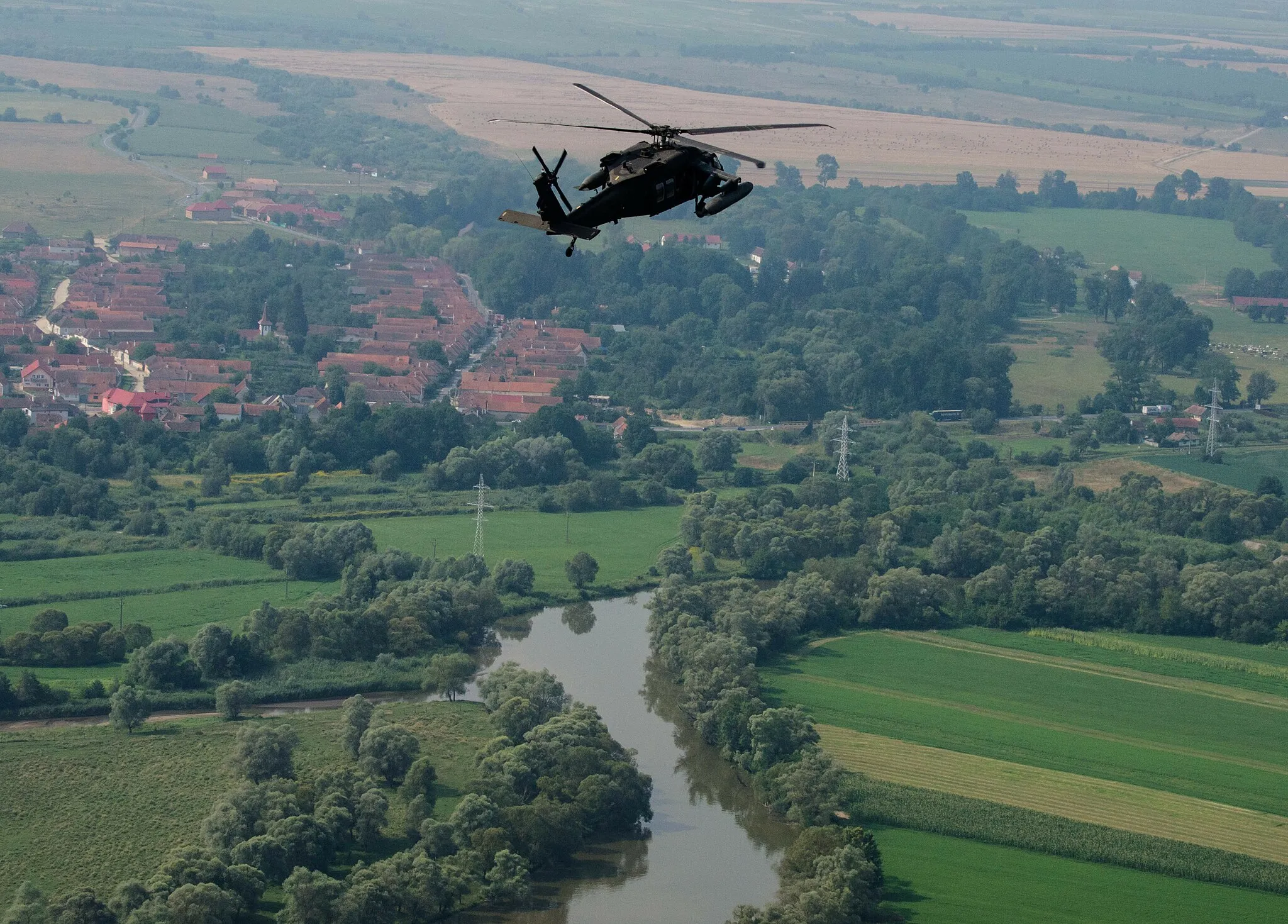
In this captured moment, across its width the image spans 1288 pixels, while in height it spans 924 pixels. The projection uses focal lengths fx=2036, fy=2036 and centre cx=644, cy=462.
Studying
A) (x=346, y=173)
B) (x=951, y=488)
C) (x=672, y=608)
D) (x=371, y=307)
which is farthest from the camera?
(x=346, y=173)

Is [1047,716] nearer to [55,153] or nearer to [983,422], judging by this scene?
[983,422]

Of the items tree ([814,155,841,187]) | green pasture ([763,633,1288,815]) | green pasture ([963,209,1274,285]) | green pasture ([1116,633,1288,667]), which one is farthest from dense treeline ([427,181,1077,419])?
A: green pasture ([763,633,1288,815])

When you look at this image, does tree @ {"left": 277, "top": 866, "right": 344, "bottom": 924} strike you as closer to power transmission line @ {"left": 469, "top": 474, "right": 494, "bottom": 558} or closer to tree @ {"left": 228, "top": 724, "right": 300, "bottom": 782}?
tree @ {"left": 228, "top": 724, "right": 300, "bottom": 782}

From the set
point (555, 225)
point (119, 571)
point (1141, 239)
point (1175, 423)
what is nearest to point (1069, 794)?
point (555, 225)

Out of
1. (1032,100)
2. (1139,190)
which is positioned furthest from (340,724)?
(1032,100)

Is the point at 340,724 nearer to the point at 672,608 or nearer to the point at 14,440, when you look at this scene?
the point at 672,608

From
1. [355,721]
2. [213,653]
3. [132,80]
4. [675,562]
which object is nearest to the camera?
[355,721]
